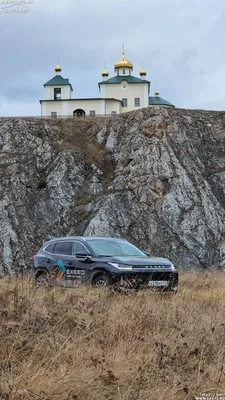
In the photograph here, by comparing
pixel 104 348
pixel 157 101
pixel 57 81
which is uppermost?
pixel 57 81

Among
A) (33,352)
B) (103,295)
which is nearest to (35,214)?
(103,295)

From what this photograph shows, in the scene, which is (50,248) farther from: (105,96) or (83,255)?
(105,96)

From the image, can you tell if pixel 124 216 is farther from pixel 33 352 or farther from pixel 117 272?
pixel 33 352

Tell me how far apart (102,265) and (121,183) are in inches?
1096

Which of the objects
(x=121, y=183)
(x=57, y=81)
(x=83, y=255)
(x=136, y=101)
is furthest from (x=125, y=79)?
(x=83, y=255)

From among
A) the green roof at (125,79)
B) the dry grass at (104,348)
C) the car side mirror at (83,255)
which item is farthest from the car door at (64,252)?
the green roof at (125,79)

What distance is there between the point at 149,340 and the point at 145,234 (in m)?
29.5

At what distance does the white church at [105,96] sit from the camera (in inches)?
2472

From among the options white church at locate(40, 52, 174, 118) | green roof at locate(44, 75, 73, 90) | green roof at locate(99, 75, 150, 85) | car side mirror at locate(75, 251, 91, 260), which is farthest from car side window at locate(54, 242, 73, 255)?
green roof at locate(44, 75, 73, 90)

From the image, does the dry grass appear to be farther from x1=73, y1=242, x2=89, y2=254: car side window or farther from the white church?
the white church

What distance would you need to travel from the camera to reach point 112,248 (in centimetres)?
1225

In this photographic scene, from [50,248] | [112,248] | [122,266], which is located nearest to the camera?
[122,266]

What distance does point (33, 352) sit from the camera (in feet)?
17.0

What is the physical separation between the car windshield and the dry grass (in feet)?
14.4
